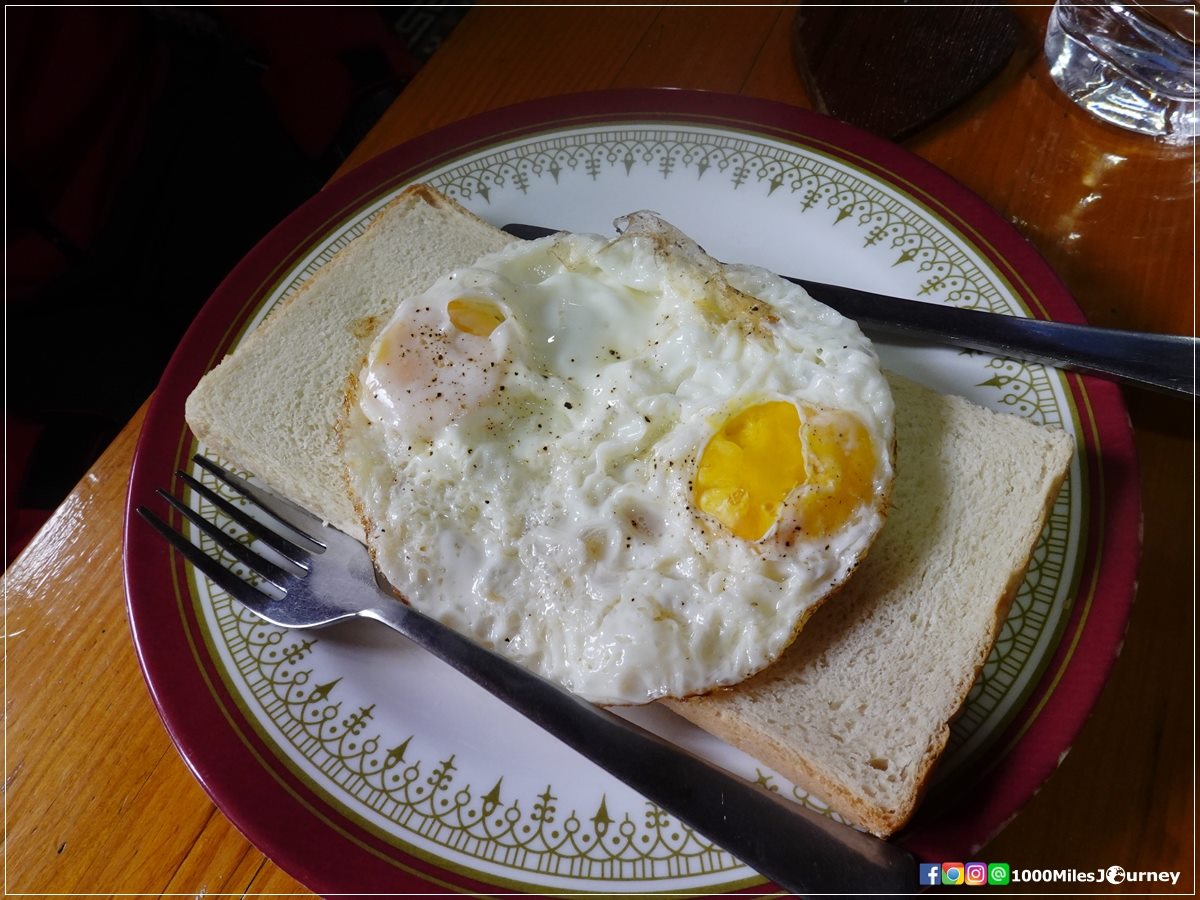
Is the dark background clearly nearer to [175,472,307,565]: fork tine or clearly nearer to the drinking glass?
[175,472,307,565]: fork tine

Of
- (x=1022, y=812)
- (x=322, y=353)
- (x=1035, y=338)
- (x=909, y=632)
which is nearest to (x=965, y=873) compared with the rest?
(x=1022, y=812)

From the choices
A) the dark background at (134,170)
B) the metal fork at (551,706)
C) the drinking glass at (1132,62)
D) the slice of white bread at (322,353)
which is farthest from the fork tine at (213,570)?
the drinking glass at (1132,62)

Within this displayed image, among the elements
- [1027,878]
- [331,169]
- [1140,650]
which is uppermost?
[331,169]

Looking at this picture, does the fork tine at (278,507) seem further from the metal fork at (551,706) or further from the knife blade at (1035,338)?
the knife blade at (1035,338)

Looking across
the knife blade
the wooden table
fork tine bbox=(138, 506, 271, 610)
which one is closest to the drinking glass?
the wooden table

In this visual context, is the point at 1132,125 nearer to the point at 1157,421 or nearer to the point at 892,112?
the point at 892,112

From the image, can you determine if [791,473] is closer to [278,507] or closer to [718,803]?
[718,803]

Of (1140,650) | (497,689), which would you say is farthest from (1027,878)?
(497,689)
